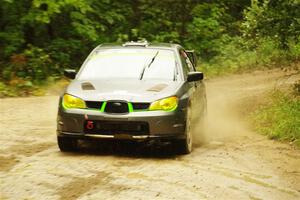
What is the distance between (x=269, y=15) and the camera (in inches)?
559

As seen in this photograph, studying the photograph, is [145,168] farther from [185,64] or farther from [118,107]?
[185,64]

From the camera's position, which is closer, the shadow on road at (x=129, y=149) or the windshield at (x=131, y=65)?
the shadow on road at (x=129, y=149)

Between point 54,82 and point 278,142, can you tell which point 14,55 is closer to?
point 54,82

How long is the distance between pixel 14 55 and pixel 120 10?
18.1 ft

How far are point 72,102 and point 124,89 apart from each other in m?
0.75

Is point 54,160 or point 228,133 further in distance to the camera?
point 228,133

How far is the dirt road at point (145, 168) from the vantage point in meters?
6.96

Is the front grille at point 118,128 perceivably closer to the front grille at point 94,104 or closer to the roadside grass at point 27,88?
the front grille at point 94,104

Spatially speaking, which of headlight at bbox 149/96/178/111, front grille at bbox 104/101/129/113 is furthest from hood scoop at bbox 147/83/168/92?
front grille at bbox 104/101/129/113

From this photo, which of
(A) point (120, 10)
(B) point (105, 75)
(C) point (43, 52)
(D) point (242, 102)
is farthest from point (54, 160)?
(A) point (120, 10)

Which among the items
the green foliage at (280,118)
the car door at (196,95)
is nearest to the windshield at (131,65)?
the car door at (196,95)

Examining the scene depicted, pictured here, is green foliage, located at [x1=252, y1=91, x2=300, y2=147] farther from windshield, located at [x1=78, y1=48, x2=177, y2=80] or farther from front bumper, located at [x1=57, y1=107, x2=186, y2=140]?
front bumper, located at [x1=57, y1=107, x2=186, y2=140]

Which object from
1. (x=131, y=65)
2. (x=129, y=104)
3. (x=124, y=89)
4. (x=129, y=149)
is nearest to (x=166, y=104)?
(x=129, y=104)

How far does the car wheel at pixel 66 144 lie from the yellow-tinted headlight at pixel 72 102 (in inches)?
20.1
